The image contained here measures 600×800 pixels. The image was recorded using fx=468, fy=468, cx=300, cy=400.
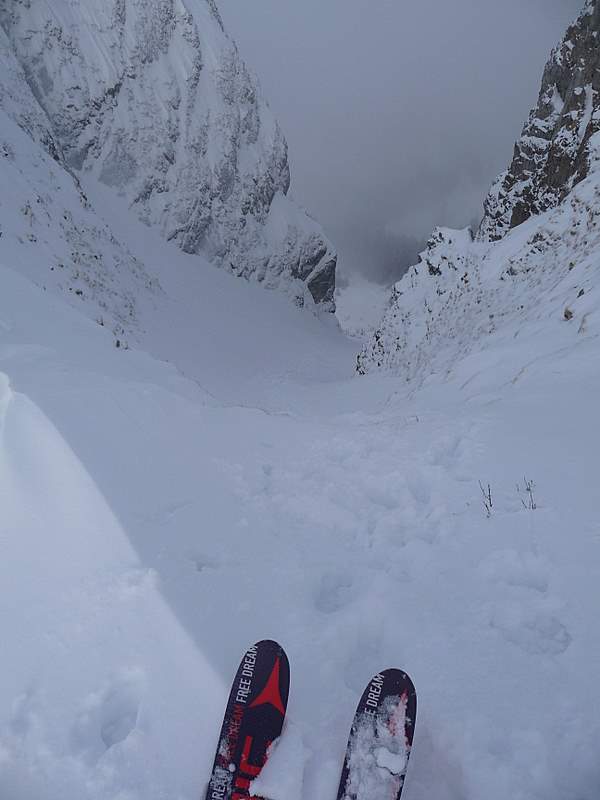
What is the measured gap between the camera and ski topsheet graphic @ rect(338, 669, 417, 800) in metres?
1.93

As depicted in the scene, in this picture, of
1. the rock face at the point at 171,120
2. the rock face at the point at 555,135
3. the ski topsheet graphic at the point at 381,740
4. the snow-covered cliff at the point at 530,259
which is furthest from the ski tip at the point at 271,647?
the rock face at the point at 171,120

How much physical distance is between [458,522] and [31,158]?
2157 centimetres

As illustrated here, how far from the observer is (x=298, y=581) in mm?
2965

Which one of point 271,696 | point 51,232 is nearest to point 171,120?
point 51,232

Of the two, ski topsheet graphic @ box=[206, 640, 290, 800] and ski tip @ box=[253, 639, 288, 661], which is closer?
ski topsheet graphic @ box=[206, 640, 290, 800]

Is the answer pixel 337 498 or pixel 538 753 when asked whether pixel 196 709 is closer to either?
pixel 538 753

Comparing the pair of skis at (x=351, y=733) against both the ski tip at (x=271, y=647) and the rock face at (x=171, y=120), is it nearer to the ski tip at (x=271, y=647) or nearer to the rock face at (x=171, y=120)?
the ski tip at (x=271, y=647)

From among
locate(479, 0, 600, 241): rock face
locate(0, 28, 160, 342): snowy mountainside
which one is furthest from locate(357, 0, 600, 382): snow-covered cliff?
locate(0, 28, 160, 342): snowy mountainside

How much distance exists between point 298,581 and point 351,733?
97 cm

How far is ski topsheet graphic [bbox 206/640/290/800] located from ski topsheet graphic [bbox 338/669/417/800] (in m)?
0.37

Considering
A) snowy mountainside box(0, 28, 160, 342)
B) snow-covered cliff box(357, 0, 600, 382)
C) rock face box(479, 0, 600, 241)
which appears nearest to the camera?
snow-covered cliff box(357, 0, 600, 382)

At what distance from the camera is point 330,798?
196cm

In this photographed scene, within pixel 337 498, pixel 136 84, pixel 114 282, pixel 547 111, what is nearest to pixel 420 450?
pixel 337 498

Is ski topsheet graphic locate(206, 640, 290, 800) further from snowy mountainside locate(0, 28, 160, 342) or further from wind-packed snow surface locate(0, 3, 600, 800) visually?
snowy mountainside locate(0, 28, 160, 342)
